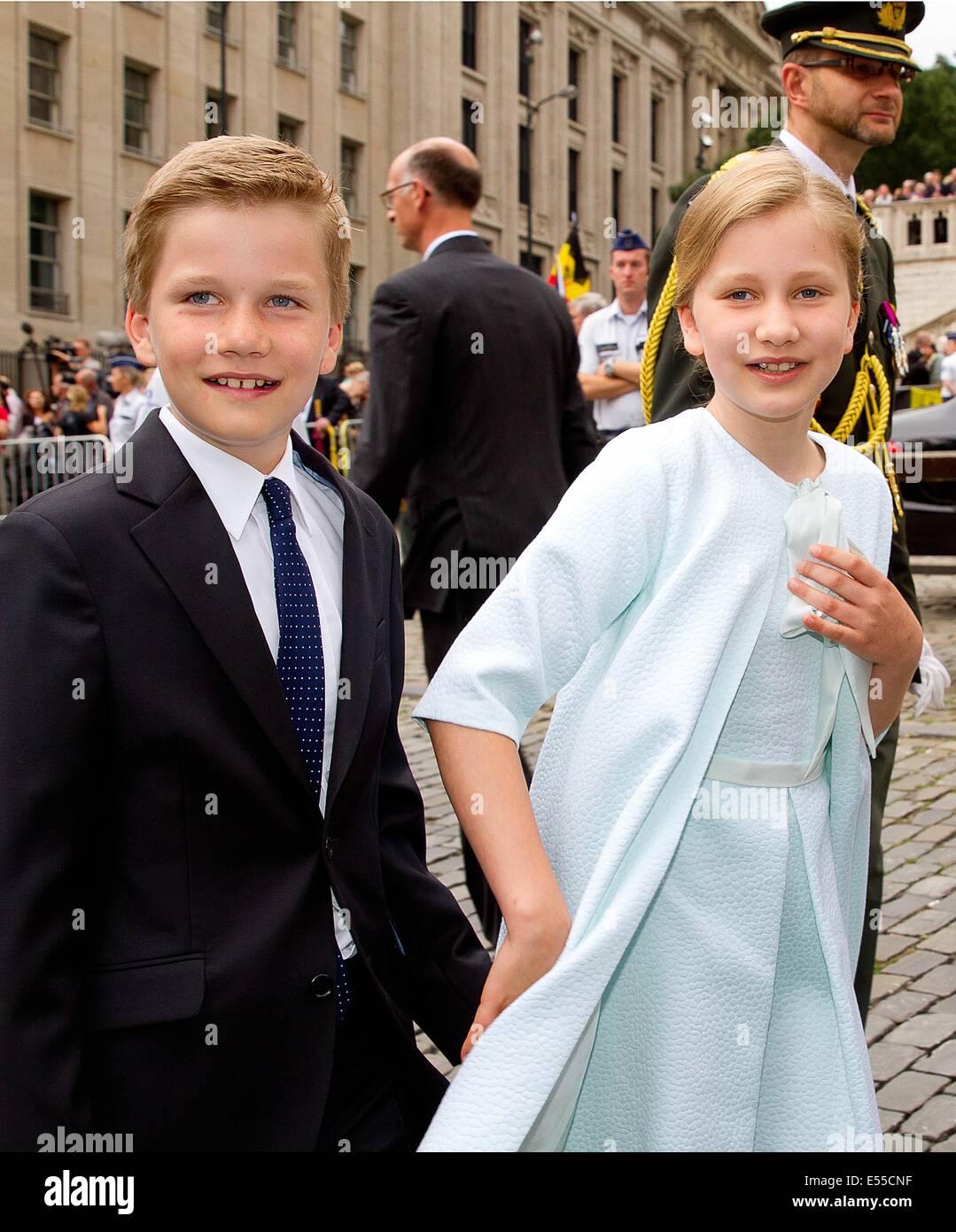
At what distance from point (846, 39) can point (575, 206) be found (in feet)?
176

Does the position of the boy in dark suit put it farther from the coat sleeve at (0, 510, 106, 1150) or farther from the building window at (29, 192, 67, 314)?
the building window at (29, 192, 67, 314)

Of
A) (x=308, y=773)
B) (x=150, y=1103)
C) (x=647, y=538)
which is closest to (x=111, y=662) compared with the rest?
(x=308, y=773)

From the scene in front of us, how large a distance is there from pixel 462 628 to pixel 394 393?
0.79 m

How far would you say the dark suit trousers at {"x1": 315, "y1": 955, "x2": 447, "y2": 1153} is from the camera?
83.1 inches

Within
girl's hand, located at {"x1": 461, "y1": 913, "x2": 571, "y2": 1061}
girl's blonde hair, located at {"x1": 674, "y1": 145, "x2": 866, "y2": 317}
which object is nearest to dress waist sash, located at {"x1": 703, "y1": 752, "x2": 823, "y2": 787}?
girl's hand, located at {"x1": 461, "y1": 913, "x2": 571, "y2": 1061}

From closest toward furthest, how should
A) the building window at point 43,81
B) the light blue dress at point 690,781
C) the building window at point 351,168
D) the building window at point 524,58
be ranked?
the light blue dress at point 690,781
the building window at point 43,81
the building window at point 351,168
the building window at point 524,58

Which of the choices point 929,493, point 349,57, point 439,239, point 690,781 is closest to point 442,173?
point 439,239

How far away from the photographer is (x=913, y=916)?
5.08 m

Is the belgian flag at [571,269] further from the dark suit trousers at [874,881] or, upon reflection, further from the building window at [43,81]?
the building window at [43,81]

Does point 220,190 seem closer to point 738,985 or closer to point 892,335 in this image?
point 738,985

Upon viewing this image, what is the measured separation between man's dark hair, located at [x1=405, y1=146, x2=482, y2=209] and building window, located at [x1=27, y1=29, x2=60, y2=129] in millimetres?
27846

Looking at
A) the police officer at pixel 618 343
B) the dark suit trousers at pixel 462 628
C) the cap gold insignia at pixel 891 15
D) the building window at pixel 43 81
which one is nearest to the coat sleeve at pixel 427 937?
the cap gold insignia at pixel 891 15

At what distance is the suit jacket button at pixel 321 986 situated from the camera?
2.00 metres

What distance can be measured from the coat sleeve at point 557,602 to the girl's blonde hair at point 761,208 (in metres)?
0.34
